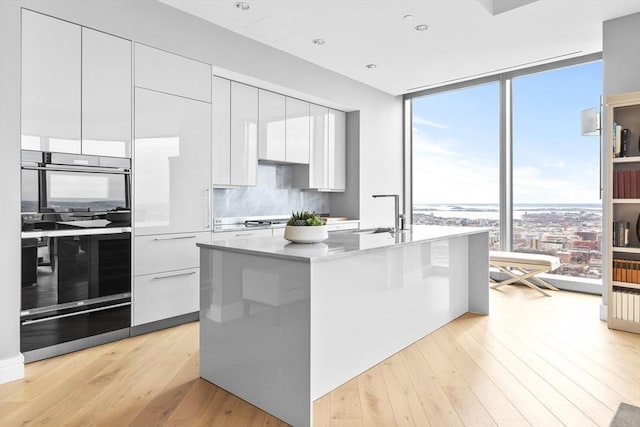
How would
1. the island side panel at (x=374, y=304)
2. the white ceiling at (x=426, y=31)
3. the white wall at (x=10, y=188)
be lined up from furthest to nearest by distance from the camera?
the white ceiling at (x=426, y=31)
the white wall at (x=10, y=188)
the island side panel at (x=374, y=304)

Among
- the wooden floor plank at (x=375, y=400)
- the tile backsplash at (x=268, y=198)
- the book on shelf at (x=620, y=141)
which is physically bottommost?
the wooden floor plank at (x=375, y=400)

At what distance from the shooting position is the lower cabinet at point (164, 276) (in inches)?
126

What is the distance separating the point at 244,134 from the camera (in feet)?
13.8

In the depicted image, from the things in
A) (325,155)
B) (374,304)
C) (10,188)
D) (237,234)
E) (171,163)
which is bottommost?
(374,304)

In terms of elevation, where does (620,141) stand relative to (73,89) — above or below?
below

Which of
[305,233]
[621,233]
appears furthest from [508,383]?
[621,233]

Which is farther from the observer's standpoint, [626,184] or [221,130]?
[221,130]

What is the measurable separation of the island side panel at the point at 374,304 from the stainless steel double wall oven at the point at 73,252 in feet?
5.97

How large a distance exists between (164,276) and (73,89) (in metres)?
1.53

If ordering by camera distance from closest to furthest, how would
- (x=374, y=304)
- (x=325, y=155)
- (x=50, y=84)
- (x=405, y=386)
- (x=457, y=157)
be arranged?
(x=405, y=386) → (x=374, y=304) → (x=50, y=84) → (x=325, y=155) → (x=457, y=157)

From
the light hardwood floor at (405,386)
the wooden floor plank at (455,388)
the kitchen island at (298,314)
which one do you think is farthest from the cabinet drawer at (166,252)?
the wooden floor plank at (455,388)

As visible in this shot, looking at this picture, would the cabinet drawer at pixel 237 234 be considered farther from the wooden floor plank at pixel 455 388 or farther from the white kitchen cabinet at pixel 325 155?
the wooden floor plank at pixel 455 388

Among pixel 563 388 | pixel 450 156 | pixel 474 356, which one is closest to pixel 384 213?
pixel 450 156

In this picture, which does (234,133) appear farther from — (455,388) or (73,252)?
(455,388)
